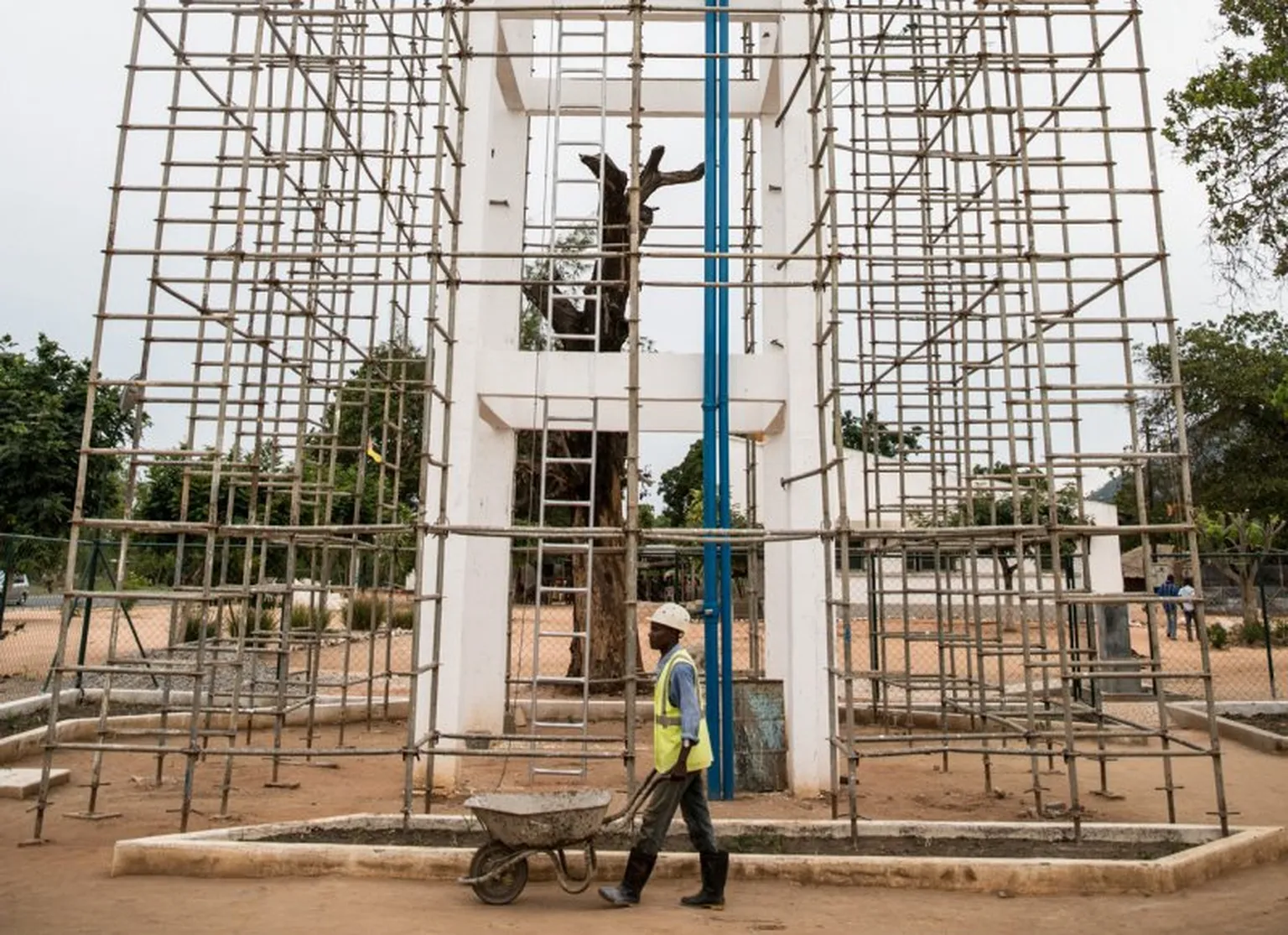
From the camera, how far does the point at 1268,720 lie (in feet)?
41.6

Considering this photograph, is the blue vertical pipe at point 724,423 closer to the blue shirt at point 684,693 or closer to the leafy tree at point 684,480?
the blue shirt at point 684,693

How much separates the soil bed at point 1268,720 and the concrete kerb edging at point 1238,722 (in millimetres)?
82

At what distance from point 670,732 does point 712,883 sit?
3.23ft

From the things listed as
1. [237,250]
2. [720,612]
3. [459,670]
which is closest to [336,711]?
[459,670]

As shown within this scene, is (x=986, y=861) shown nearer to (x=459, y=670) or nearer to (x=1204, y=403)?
(x=459, y=670)

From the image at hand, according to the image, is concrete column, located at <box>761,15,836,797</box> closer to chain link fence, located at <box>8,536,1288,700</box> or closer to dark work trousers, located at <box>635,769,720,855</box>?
chain link fence, located at <box>8,536,1288,700</box>

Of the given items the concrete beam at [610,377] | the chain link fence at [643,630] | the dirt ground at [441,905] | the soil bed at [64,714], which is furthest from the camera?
the chain link fence at [643,630]

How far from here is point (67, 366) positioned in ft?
62.2

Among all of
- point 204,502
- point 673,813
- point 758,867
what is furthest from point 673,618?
point 204,502

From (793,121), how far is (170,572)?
25.7 metres

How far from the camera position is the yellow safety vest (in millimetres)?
5930

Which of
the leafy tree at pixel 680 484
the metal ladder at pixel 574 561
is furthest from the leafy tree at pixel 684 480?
the metal ladder at pixel 574 561

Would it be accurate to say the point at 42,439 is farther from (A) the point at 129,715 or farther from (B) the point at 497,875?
(B) the point at 497,875

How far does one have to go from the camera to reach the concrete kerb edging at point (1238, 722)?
11.4 m
